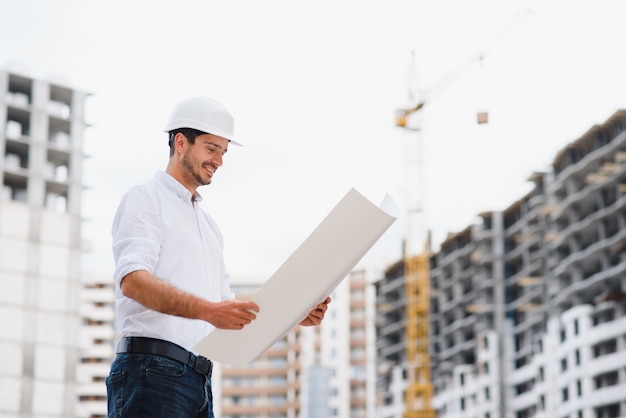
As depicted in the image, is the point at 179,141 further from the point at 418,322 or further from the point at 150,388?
the point at 418,322

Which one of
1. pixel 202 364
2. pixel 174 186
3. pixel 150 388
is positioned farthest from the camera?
pixel 174 186

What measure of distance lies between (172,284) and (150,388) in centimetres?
29

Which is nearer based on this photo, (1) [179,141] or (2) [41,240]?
(1) [179,141]

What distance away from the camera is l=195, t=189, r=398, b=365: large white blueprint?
313cm

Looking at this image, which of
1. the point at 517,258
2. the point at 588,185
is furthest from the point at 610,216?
the point at 517,258

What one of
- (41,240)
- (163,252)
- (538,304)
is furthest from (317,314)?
(538,304)

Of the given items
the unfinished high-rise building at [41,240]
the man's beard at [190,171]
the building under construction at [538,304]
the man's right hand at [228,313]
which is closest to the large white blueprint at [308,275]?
the man's right hand at [228,313]

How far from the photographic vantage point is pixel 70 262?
250 ft

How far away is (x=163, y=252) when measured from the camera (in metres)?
3.41

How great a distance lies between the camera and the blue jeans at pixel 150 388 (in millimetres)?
3285

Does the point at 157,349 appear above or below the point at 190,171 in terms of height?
below

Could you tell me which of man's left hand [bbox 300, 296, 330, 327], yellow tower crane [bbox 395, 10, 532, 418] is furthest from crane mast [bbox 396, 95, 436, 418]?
man's left hand [bbox 300, 296, 330, 327]

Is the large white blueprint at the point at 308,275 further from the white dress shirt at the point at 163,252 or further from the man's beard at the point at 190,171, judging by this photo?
the man's beard at the point at 190,171

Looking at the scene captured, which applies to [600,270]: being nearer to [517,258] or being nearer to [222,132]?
[517,258]
